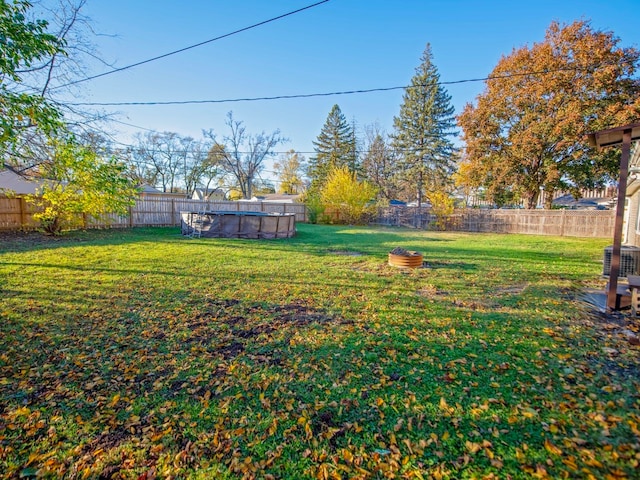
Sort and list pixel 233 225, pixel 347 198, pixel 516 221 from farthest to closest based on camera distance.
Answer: pixel 347 198 → pixel 516 221 → pixel 233 225

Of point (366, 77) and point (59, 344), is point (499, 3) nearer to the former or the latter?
point (366, 77)

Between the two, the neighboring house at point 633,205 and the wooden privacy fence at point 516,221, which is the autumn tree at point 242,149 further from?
the neighboring house at point 633,205

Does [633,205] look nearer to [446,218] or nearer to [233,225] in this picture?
[446,218]

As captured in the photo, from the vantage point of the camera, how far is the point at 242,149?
3316cm

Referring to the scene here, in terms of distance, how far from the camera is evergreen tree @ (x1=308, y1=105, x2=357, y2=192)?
3556 centimetres

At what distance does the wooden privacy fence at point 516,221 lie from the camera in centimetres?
1547

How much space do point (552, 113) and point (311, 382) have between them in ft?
68.2

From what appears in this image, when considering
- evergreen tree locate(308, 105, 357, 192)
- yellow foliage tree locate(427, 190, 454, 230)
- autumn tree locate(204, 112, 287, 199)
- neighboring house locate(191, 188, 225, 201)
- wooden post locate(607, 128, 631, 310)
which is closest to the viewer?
wooden post locate(607, 128, 631, 310)

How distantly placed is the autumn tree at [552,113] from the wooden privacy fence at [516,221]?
2.02 meters

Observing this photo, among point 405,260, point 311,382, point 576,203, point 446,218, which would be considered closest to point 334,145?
point 446,218

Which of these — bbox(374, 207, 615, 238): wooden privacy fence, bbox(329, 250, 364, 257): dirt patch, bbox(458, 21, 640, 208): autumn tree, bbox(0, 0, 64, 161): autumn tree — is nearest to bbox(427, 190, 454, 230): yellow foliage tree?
bbox(374, 207, 615, 238): wooden privacy fence

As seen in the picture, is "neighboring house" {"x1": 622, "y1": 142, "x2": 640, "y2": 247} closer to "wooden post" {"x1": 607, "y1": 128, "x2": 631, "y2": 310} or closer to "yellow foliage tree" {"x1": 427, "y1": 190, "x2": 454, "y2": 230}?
"wooden post" {"x1": 607, "y1": 128, "x2": 631, "y2": 310}

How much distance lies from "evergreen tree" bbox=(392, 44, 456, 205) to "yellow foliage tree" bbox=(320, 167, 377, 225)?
378 inches

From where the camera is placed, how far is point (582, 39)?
15.9 metres
